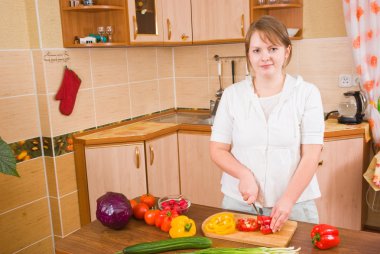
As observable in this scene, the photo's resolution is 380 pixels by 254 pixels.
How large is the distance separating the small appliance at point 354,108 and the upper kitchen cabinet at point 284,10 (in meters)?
0.60

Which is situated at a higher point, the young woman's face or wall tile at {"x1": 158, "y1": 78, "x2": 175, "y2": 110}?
the young woman's face

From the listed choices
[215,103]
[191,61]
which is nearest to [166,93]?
[191,61]

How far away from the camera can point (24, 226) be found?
2.58 meters

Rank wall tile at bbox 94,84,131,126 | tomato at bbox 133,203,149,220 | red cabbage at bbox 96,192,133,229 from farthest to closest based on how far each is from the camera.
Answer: wall tile at bbox 94,84,131,126 → tomato at bbox 133,203,149,220 → red cabbage at bbox 96,192,133,229

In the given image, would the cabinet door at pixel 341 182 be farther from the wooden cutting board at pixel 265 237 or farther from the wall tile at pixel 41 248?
the wall tile at pixel 41 248

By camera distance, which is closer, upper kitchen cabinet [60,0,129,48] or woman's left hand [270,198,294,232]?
woman's left hand [270,198,294,232]

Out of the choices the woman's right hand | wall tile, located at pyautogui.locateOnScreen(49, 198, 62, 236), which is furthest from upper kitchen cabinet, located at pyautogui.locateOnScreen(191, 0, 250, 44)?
the woman's right hand


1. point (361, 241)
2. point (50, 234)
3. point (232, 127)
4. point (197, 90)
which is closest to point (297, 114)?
point (232, 127)

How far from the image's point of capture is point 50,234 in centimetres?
274

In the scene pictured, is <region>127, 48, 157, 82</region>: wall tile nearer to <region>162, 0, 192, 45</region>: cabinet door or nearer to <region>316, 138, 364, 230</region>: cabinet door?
<region>162, 0, 192, 45</region>: cabinet door

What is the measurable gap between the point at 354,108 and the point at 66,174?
2.01 metres

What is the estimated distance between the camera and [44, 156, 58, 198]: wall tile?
8.64ft

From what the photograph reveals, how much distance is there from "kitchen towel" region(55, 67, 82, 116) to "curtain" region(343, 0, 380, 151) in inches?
73.8

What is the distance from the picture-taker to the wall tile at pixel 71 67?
8.50 feet
